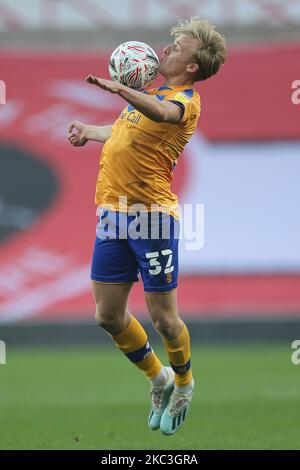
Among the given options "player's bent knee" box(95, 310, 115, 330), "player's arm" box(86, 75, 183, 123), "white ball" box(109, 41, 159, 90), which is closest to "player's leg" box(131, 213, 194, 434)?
"player's bent knee" box(95, 310, 115, 330)

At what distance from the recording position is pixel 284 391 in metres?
11.2

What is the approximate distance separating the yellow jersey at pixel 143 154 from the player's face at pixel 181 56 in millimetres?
125

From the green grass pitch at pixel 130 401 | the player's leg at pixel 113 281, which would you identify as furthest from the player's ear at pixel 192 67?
the green grass pitch at pixel 130 401

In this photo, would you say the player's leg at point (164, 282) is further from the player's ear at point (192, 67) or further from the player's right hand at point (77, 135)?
the player's ear at point (192, 67)

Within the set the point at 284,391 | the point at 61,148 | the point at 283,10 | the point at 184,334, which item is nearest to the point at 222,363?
the point at 284,391

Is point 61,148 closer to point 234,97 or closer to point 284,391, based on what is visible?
point 234,97

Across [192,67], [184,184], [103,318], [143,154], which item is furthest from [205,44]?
[184,184]

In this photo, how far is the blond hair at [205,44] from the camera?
705 centimetres

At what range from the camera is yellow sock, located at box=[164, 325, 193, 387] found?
7262 millimetres

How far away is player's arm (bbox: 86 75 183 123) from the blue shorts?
79 cm

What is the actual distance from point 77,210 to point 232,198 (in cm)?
271

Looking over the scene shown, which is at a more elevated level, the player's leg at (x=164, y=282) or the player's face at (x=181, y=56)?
the player's face at (x=181, y=56)

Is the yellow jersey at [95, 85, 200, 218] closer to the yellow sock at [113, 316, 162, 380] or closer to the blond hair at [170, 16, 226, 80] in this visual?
the blond hair at [170, 16, 226, 80]

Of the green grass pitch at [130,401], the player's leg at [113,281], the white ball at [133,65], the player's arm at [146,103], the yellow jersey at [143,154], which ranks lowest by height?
the green grass pitch at [130,401]
